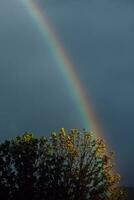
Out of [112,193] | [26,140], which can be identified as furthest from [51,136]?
[112,193]

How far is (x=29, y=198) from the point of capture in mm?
80375

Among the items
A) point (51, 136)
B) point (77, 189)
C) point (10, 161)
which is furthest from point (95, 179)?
point (10, 161)

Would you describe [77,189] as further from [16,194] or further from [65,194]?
[16,194]

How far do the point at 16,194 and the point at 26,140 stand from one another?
23.8ft

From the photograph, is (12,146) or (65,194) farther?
(12,146)

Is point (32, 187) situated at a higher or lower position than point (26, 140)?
lower

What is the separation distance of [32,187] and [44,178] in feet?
6.45

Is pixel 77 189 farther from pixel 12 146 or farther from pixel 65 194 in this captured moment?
pixel 12 146

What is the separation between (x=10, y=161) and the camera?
3342 inches

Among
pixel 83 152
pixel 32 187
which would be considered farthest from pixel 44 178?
pixel 83 152

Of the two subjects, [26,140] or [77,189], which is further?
[26,140]

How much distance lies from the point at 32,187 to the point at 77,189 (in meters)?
7.10

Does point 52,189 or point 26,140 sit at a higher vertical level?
point 26,140

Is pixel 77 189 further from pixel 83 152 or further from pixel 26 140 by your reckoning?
pixel 26 140
